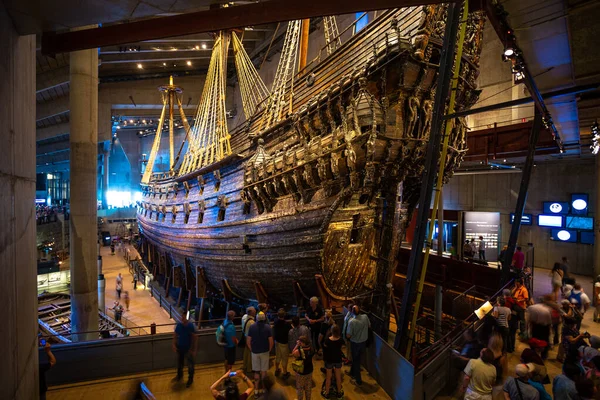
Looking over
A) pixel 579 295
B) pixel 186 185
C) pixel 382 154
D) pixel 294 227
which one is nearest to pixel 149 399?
pixel 294 227

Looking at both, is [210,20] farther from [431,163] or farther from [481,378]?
[481,378]

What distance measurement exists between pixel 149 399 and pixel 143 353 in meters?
0.85

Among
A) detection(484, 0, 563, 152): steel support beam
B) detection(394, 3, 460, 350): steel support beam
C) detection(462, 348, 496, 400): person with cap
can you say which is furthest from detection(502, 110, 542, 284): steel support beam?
detection(462, 348, 496, 400): person with cap

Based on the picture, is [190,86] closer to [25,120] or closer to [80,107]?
[80,107]

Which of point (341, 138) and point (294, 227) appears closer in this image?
Answer: point (341, 138)

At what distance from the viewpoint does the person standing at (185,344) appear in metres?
4.51

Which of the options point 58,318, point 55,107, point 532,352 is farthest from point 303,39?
point 55,107

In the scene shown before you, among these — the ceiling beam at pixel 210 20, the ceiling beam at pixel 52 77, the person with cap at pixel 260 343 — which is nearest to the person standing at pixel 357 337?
the person with cap at pixel 260 343

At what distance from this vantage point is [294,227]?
21.0 feet

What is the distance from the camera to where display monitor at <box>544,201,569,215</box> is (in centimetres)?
1222

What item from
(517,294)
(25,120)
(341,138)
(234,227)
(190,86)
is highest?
(190,86)

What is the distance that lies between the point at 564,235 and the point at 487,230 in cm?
254

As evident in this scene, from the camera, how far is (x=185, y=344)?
14.8 feet

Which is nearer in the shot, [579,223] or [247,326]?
[247,326]
